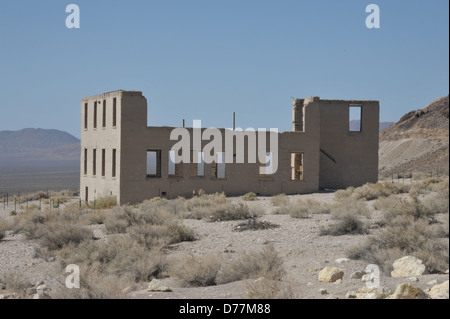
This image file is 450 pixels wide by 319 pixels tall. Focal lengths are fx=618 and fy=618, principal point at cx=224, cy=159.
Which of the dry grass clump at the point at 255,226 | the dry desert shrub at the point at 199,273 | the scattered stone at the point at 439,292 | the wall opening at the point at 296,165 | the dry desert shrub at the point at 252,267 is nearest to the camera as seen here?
the scattered stone at the point at 439,292

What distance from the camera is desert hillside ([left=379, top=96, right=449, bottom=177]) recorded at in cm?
6539

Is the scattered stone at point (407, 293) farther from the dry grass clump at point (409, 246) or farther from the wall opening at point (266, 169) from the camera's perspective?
the wall opening at point (266, 169)

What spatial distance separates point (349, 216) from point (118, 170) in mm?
15651

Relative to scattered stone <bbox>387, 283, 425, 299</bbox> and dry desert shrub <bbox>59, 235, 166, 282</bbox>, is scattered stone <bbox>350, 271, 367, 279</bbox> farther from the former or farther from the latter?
dry desert shrub <bbox>59, 235, 166, 282</bbox>

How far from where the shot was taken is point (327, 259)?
12.6m

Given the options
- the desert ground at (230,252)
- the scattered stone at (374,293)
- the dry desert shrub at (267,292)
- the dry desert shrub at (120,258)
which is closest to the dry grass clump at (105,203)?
the desert ground at (230,252)

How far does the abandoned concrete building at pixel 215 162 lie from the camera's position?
29.2m

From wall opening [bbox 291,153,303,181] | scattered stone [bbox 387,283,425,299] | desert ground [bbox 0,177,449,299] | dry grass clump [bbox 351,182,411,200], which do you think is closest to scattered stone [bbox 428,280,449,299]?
desert ground [bbox 0,177,449,299]

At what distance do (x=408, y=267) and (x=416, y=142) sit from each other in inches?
2668

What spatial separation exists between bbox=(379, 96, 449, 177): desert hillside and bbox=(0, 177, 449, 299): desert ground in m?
44.1

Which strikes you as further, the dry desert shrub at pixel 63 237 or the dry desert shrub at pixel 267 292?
the dry desert shrub at pixel 63 237

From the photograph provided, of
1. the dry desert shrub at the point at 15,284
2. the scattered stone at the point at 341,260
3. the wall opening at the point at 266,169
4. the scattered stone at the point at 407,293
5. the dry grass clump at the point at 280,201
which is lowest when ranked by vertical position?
the dry desert shrub at the point at 15,284

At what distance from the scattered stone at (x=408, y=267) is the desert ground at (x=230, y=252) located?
0.04 meters

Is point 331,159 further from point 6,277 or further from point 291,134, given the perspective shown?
point 6,277
